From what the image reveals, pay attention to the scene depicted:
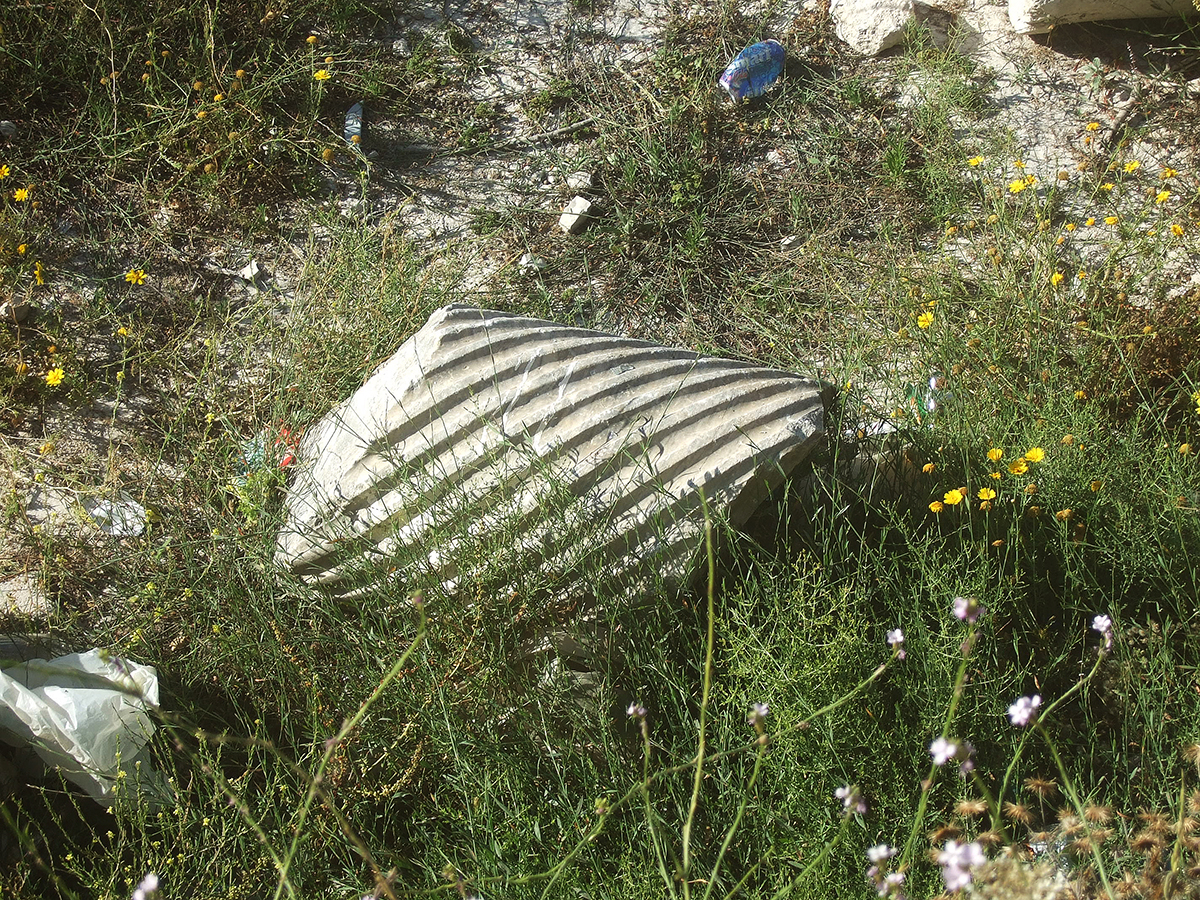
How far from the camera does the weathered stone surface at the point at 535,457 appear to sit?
212cm

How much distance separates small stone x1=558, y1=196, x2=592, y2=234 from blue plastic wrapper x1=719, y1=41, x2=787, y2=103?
0.75 meters

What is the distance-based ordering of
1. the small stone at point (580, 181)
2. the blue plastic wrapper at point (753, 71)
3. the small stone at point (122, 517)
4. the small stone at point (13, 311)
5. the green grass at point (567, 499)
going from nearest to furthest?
1. the green grass at point (567, 499)
2. the small stone at point (122, 517)
3. the small stone at point (13, 311)
4. the small stone at point (580, 181)
5. the blue plastic wrapper at point (753, 71)

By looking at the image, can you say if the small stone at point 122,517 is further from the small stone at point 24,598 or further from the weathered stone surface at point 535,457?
the weathered stone surface at point 535,457

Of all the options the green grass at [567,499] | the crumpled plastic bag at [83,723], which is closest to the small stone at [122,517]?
the green grass at [567,499]

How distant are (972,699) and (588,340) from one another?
1.18 metres

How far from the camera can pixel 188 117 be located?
3.51 metres

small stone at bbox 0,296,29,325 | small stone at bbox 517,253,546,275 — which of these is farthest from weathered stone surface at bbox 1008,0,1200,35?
small stone at bbox 0,296,29,325

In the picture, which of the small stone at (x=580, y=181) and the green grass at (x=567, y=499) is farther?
the small stone at (x=580, y=181)

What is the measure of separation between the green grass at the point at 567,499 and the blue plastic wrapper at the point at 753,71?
69 millimetres

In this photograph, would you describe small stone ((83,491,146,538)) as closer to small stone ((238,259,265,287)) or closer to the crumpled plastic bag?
the crumpled plastic bag

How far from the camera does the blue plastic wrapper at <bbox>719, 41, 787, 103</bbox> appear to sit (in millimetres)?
3660

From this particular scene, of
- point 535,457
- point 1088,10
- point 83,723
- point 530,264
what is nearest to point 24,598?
point 83,723

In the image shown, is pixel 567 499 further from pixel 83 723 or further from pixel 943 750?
pixel 83 723

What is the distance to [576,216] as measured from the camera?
135 inches
